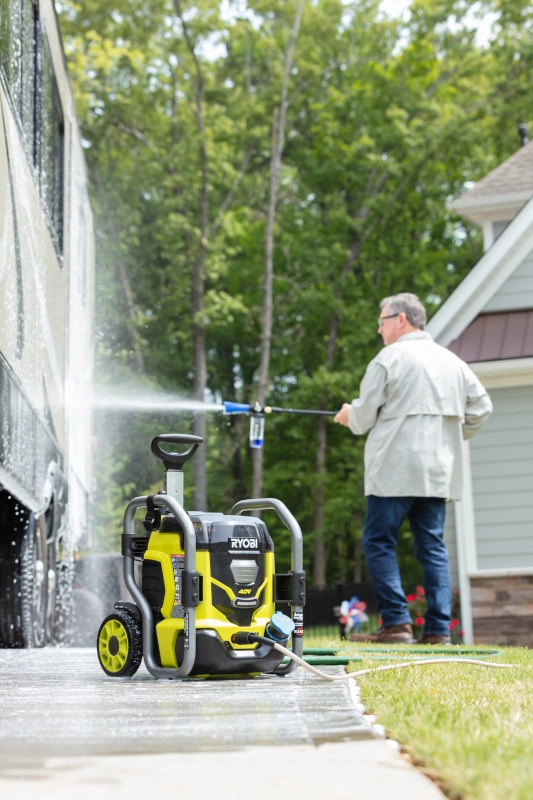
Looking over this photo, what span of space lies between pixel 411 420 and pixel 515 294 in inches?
195

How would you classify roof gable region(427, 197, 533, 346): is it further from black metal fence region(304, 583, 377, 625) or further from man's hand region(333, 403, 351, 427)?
black metal fence region(304, 583, 377, 625)

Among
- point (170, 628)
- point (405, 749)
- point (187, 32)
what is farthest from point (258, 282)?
point (405, 749)

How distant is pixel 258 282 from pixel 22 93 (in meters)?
20.5

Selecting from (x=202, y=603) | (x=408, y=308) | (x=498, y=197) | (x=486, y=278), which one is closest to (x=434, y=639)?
(x=408, y=308)

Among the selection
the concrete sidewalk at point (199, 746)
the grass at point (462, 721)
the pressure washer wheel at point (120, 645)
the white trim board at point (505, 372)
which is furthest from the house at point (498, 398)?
the concrete sidewalk at point (199, 746)

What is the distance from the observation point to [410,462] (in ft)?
20.4

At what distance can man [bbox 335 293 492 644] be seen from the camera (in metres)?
6.24

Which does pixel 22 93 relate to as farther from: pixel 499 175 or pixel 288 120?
pixel 288 120

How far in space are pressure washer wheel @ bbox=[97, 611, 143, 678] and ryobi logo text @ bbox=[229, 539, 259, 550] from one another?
436 mm

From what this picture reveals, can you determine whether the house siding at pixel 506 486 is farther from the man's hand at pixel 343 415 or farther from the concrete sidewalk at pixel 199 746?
the concrete sidewalk at pixel 199 746

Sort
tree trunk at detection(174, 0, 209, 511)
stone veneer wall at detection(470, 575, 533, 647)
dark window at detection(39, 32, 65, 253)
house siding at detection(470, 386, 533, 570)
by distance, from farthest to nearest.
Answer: tree trunk at detection(174, 0, 209, 511)
house siding at detection(470, 386, 533, 570)
stone veneer wall at detection(470, 575, 533, 647)
dark window at detection(39, 32, 65, 253)

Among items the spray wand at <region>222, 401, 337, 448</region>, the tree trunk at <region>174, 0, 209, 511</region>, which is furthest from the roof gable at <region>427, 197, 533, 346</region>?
the tree trunk at <region>174, 0, 209, 511</region>

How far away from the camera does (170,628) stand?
407 centimetres

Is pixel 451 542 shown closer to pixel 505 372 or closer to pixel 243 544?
pixel 505 372
